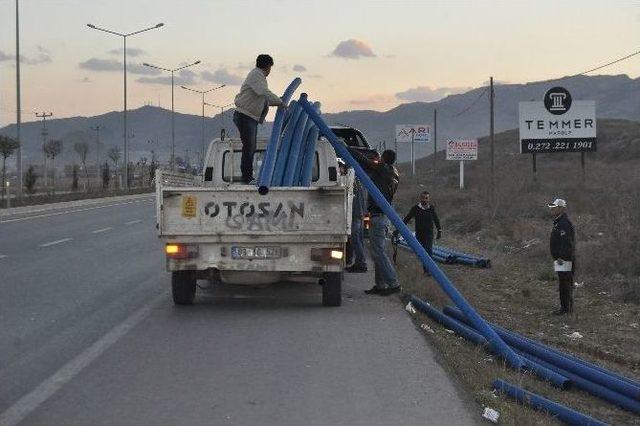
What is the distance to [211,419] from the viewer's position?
532 centimetres

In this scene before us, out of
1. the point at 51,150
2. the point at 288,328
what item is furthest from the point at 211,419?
the point at 51,150

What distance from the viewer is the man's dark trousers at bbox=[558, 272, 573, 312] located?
1090 cm

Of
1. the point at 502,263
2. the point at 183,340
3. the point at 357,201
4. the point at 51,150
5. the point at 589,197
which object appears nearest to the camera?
the point at 183,340

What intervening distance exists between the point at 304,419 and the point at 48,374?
7.99 ft

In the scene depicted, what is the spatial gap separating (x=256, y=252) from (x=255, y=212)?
48 centimetres

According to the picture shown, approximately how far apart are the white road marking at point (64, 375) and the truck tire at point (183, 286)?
579mm

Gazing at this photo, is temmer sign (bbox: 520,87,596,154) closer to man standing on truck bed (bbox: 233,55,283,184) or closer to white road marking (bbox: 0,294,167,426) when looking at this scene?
man standing on truck bed (bbox: 233,55,283,184)

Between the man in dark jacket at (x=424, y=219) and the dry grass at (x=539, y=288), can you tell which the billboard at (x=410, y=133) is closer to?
the dry grass at (x=539, y=288)

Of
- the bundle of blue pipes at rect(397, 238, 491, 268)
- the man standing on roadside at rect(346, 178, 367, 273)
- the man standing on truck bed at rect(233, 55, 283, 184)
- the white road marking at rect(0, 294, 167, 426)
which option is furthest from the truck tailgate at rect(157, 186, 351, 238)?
the bundle of blue pipes at rect(397, 238, 491, 268)

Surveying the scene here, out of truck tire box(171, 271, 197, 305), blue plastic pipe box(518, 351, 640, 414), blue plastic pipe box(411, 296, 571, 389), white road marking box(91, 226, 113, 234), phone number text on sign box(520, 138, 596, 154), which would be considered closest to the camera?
blue plastic pipe box(518, 351, 640, 414)

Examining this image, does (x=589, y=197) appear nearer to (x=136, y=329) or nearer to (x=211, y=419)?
(x=136, y=329)

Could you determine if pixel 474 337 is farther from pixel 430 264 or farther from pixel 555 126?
pixel 555 126

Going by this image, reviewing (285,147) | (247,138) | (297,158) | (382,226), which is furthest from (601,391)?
(247,138)

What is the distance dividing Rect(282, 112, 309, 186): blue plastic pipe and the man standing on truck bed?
0.46m
